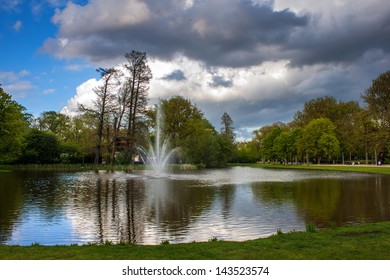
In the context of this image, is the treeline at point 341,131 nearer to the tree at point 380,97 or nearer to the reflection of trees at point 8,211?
the tree at point 380,97

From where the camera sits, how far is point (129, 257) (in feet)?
25.0

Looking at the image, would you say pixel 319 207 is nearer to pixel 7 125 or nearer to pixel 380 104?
pixel 7 125

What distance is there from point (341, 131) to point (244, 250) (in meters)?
82.2

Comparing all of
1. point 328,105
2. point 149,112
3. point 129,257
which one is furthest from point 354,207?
point 328,105

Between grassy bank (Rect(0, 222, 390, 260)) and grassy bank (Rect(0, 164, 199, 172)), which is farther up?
grassy bank (Rect(0, 164, 199, 172))

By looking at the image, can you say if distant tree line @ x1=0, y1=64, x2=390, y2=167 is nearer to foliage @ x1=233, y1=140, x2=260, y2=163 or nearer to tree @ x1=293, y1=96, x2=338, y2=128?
tree @ x1=293, y1=96, x2=338, y2=128

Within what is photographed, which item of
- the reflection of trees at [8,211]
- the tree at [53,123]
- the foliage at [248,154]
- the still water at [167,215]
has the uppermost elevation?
the tree at [53,123]

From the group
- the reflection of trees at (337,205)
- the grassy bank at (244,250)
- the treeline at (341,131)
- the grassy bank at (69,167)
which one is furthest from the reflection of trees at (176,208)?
the treeline at (341,131)

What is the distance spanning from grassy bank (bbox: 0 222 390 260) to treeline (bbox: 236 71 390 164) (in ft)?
189

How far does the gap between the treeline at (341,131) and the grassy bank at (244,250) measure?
57560 mm

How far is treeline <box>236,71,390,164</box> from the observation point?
64.3 metres

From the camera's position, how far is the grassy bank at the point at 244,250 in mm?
7606

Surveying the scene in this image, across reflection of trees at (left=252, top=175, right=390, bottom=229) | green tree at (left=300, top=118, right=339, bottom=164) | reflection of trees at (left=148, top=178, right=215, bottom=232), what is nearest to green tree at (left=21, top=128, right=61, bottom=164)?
reflection of trees at (left=148, top=178, right=215, bottom=232)
